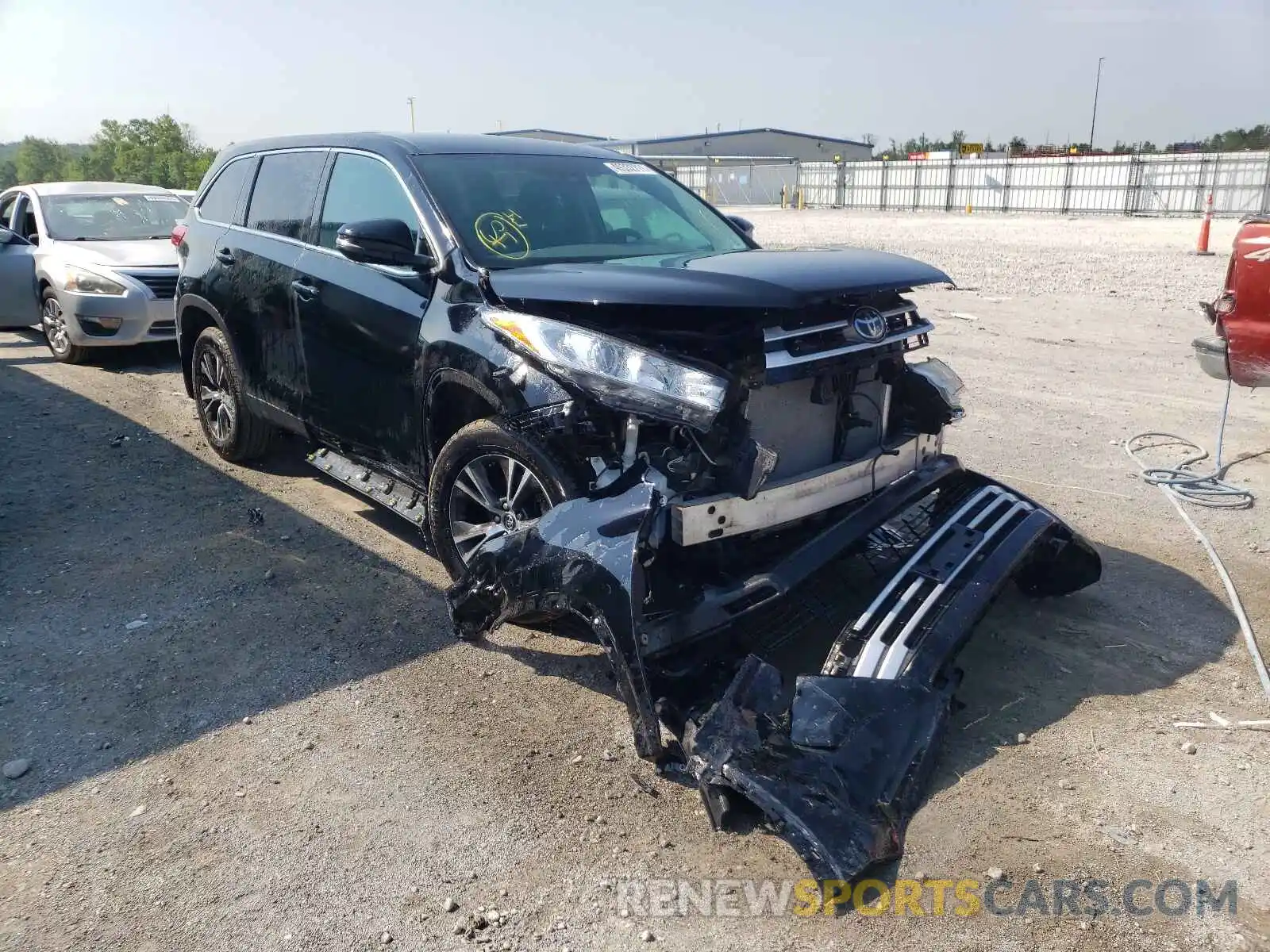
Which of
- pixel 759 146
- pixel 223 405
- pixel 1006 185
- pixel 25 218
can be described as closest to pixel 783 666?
pixel 223 405

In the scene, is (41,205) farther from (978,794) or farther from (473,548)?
(978,794)

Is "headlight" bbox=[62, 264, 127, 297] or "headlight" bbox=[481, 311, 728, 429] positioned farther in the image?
"headlight" bbox=[62, 264, 127, 297]

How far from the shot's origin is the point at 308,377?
16.5ft

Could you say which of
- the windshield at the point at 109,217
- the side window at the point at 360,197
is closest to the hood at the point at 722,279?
the side window at the point at 360,197

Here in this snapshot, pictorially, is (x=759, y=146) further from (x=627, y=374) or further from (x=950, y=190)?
(x=627, y=374)

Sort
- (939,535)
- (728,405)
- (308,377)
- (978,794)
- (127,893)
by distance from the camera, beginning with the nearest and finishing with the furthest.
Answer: (127,893) → (978,794) → (728,405) → (939,535) → (308,377)

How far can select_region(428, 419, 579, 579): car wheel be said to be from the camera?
11.9ft

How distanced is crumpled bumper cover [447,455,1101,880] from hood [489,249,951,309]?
0.67 metres

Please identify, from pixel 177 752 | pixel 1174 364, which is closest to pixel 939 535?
pixel 177 752

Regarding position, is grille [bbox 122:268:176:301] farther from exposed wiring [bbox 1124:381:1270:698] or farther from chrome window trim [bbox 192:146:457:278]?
exposed wiring [bbox 1124:381:1270:698]

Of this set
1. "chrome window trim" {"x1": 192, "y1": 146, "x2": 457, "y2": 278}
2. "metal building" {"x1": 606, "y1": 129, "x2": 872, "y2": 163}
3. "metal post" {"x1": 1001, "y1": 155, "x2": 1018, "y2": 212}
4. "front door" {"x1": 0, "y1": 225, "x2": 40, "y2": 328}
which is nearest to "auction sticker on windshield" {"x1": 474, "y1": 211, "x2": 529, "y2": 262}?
"chrome window trim" {"x1": 192, "y1": 146, "x2": 457, "y2": 278}

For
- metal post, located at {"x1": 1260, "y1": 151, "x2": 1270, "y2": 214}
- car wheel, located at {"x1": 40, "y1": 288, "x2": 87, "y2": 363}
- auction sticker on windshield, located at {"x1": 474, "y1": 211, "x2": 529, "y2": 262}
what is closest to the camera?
auction sticker on windshield, located at {"x1": 474, "y1": 211, "x2": 529, "y2": 262}

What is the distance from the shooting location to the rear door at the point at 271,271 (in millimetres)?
5172

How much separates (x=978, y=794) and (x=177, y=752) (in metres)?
2.70
